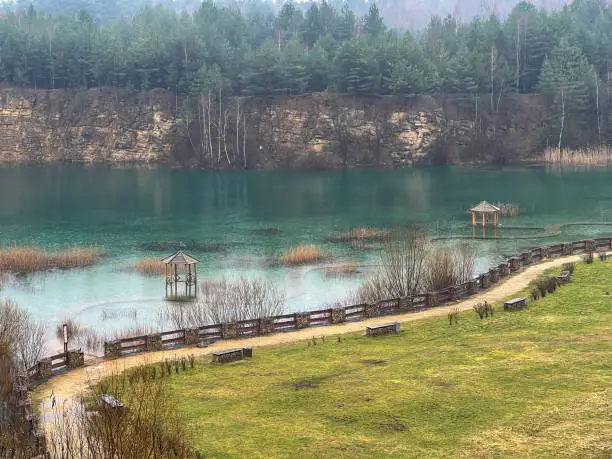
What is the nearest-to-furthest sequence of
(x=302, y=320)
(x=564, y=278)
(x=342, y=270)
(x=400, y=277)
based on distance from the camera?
1. (x=302, y=320)
2. (x=564, y=278)
3. (x=400, y=277)
4. (x=342, y=270)

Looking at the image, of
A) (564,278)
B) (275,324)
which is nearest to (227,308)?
(275,324)

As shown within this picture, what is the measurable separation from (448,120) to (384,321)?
124425 mm

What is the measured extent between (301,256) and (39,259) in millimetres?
22069

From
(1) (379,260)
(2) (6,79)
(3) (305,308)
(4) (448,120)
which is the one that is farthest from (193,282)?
(2) (6,79)

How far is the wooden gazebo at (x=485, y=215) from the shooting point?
3294 inches

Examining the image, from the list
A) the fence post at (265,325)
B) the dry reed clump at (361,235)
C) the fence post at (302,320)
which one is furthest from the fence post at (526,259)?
the fence post at (265,325)

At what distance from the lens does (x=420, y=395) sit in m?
28.5

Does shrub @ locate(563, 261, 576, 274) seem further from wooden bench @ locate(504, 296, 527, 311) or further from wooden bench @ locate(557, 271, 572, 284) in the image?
wooden bench @ locate(504, 296, 527, 311)

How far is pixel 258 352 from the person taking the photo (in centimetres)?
3850

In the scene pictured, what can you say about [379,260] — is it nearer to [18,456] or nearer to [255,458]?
[255,458]

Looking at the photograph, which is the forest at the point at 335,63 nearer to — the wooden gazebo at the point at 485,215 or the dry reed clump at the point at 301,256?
the wooden gazebo at the point at 485,215

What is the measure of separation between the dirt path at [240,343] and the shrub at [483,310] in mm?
1691

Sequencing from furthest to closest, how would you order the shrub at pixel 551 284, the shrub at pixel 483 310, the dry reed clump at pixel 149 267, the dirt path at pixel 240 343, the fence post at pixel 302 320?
the dry reed clump at pixel 149 267
the shrub at pixel 551 284
the fence post at pixel 302 320
the shrub at pixel 483 310
the dirt path at pixel 240 343

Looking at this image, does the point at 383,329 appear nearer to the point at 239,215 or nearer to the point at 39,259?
the point at 39,259
